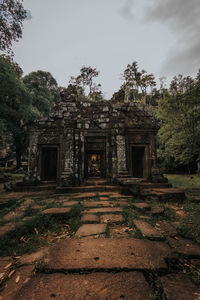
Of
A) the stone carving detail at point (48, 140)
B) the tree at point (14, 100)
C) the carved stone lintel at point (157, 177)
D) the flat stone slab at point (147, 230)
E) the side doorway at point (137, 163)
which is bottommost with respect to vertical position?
the flat stone slab at point (147, 230)

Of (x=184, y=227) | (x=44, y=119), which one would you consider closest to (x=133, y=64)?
(x=44, y=119)

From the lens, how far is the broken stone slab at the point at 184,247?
5.48 ft

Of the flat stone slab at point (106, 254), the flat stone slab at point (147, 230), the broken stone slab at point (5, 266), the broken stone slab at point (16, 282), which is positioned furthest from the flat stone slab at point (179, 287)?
the broken stone slab at point (5, 266)

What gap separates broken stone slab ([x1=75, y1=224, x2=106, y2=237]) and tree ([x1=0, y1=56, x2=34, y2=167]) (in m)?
10.7

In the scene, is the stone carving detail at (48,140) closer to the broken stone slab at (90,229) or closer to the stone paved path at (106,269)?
the stone paved path at (106,269)

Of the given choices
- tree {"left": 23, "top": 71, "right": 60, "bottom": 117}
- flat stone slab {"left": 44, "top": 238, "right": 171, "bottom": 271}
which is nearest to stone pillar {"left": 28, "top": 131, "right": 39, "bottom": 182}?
flat stone slab {"left": 44, "top": 238, "right": 171, "bottom": 271}

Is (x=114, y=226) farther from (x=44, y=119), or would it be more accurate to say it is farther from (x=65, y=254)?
(x=44, y=119)

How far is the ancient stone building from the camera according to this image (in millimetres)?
6859

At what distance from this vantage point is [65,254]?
1.58 metres

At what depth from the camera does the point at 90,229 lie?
2.28 meters

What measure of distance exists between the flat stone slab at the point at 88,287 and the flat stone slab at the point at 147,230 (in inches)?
33.2

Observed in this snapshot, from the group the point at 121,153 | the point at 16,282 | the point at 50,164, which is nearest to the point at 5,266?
the point at 16,282

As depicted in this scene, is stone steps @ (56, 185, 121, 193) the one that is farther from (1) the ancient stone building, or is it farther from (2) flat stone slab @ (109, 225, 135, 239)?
(2) flat stone slab @ (109, 225, 135, 239)

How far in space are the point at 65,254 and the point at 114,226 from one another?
1.09 m
